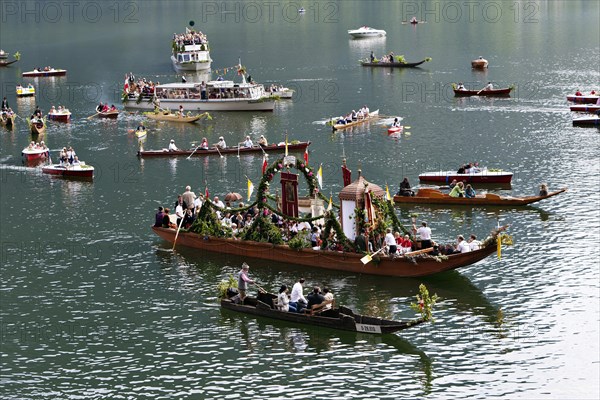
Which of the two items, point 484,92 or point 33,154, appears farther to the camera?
point 484,92

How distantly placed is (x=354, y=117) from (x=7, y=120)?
106 feet

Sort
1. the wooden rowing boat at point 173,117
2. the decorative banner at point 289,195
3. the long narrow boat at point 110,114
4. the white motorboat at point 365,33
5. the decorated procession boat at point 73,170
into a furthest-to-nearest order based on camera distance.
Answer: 1. the white motorboat at point 365,33
2. the long narrow boat at point 110,114
3. the wooden rowing boat at point 173,117
4. the decorated procession boat at point 73,170
5. the decorative banner at point 289,195

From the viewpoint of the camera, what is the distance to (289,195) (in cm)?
5544

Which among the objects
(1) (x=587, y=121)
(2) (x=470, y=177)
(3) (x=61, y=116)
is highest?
(3) (x=61, y=116)

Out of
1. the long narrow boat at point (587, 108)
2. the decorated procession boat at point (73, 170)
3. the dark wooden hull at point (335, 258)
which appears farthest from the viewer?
the long narrow boat at point (587, 108)

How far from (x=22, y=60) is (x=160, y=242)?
4146 inches

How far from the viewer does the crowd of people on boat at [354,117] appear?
91.6m

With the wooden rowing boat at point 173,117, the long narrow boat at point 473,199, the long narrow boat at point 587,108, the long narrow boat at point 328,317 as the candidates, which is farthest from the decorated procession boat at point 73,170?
the long narrow boat at point 587,108

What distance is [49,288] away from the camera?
53.2m

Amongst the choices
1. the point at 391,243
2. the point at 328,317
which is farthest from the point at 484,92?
the point at 328,317

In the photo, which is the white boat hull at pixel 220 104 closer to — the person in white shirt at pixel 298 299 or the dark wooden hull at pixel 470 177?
the dark wooden hull at pixel 470 177

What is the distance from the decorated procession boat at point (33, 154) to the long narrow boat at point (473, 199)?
3251 cm

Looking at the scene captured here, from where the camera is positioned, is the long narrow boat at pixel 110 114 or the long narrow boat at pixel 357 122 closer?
the long narrow boat at pixel 357 122

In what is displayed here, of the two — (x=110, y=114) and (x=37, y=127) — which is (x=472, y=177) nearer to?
(x=37, y=127)
